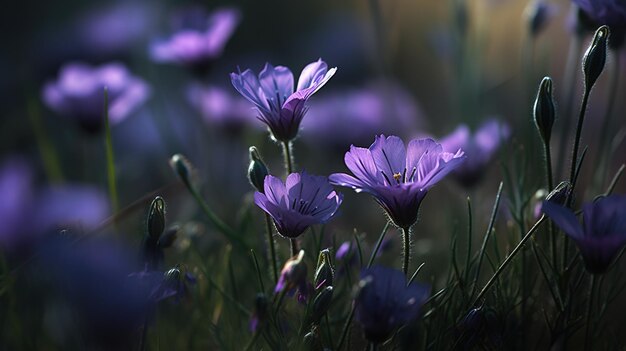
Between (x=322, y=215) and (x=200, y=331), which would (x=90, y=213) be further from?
(x=322, y=215)

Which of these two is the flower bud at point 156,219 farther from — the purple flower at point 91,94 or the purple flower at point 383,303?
the purple flower at point 91,94

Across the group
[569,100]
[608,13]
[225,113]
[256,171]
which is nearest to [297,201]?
[256,171]

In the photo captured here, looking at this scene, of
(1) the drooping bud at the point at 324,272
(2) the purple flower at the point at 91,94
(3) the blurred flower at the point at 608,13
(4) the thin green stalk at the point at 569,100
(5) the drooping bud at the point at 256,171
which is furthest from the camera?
(2) the purple flower at the point at 91,94

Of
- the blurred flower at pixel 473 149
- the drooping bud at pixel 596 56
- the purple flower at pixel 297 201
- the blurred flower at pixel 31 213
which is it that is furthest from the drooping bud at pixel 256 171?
the blurred flower at pixel 473 149

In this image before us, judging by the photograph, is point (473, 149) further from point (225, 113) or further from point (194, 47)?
point (225, 113)

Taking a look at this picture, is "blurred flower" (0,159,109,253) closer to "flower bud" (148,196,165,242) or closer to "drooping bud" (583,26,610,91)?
"flower bud" (148,196,165,242)
